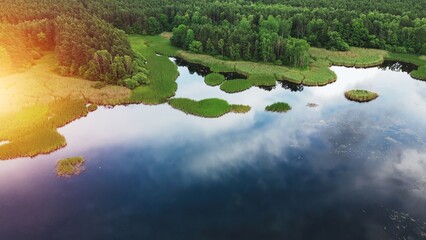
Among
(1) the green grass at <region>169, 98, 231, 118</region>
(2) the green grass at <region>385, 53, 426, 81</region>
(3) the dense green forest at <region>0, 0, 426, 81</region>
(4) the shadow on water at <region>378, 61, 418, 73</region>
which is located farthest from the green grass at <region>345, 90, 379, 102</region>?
(1) the green grass at <region>169, 98, 231, 118</region>

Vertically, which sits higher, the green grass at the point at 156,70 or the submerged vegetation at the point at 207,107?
the submerged vegetation at the point at 207,107

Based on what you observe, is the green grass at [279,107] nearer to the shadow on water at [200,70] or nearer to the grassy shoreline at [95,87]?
the grassy shoreline at [95,87]

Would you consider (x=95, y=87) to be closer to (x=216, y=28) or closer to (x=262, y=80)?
(x=262, y=80)

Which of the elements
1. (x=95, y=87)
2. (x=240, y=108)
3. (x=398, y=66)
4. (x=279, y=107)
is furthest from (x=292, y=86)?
(x=95, y=87)

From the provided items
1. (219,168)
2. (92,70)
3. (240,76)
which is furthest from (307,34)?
(219,168)

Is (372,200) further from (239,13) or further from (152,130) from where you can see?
(239,13)

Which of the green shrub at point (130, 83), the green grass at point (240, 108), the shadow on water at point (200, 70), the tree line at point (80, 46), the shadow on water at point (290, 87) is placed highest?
the tree line at point (80, 46)

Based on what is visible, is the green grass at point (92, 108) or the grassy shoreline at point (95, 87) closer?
the grassy shoreline at point (95, 87)

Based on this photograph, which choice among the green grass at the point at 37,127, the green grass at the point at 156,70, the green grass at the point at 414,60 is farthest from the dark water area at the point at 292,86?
the green grass at the point at 37,127
